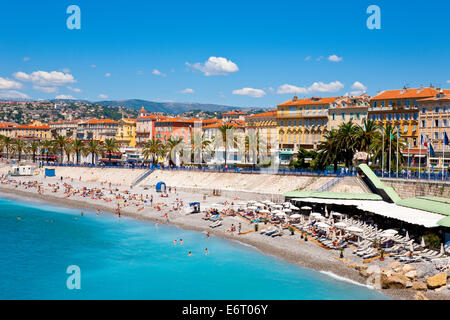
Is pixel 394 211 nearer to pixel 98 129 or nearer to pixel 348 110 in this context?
pixel 348 110

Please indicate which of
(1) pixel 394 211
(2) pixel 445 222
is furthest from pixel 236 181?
(2) pixel 445 222

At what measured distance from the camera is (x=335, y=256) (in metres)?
33.7

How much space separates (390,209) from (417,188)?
304 inches

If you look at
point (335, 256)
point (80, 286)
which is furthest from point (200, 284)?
point (335, 256)

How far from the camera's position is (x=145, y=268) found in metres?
33.9

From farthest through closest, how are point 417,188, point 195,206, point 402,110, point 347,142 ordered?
point 402,110 → point 347,142 → point 195,206 → point 417,188

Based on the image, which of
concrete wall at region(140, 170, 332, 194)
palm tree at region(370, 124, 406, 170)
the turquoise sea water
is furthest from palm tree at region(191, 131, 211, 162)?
the turquoise sea water

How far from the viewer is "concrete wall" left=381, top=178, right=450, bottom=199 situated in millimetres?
42500

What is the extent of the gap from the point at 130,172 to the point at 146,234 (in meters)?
42.1

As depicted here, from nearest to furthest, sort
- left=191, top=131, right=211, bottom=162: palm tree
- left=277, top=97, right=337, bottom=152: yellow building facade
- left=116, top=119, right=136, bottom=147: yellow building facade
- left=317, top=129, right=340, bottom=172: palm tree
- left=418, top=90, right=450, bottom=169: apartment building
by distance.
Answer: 1. left=317, top=129, right=340, bottom=172: palm tree
2. left=418, top=90, right=450, bottom=169: apartment building
3. left=191, top=131, right=211, bottom=162: palm tree
4. left=277, top=97, right=337, bottom=152: yellow building facade
5. left=116, top=119, right=136, bottom=147: yellow building facade

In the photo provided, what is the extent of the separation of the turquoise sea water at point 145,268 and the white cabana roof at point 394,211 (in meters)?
9.00

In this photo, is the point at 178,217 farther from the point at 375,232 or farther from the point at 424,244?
the point at 424,244

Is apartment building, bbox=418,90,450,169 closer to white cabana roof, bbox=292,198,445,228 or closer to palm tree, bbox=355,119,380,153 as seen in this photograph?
palm tree, bbox=355,119,380,153

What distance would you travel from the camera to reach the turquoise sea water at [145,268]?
1131 inches
